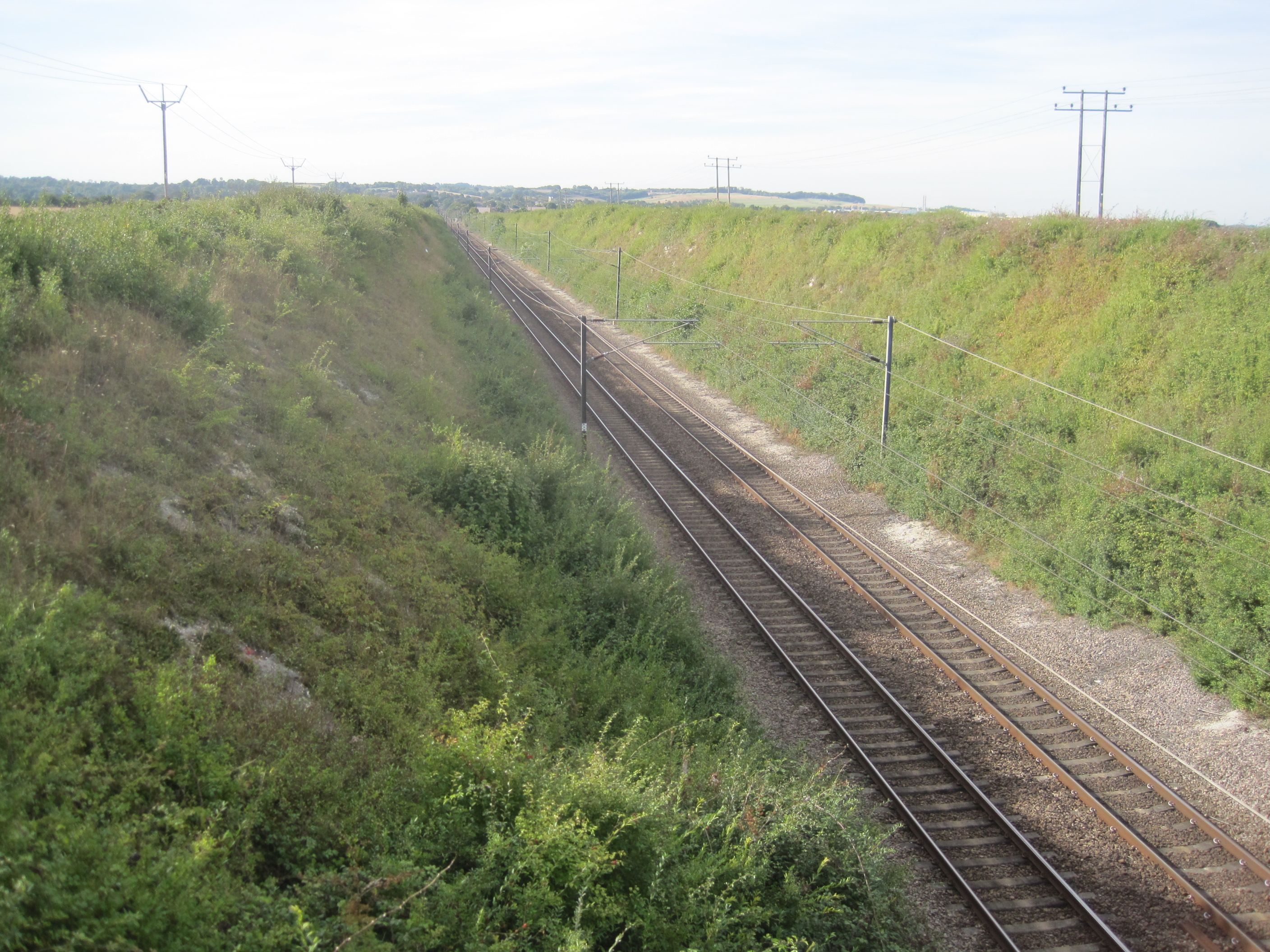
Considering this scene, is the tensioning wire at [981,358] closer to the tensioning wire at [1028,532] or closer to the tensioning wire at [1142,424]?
the tensioning wire at [1142,424]

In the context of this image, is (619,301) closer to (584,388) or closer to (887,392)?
(584,388)

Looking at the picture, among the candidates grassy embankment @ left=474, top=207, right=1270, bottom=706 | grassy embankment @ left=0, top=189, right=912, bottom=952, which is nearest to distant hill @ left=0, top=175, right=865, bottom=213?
grassy embankment @ left=0, top=189, right=912, bottom=952

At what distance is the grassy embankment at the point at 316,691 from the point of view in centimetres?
512

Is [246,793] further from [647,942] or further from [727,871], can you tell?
[727,871]

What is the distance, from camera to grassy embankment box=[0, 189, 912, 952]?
5.12m

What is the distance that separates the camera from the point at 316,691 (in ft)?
25.2

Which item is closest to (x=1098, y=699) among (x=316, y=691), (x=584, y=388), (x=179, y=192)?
(x=316, y=691)

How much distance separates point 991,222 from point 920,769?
2168cm

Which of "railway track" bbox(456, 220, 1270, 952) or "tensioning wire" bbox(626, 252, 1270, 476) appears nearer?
"railway track" bbox(456, 220, 1270, 952)

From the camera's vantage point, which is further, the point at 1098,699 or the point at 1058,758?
the point at 1098,699

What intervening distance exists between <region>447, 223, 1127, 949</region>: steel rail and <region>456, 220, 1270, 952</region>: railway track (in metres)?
0.02

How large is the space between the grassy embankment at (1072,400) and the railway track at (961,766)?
2.42 metres

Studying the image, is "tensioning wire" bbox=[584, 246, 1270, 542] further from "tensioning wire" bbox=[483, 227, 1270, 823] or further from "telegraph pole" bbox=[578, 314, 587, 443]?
"telegraph pole" bbox=[578, 314, 587, 443]

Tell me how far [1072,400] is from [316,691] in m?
17.7
